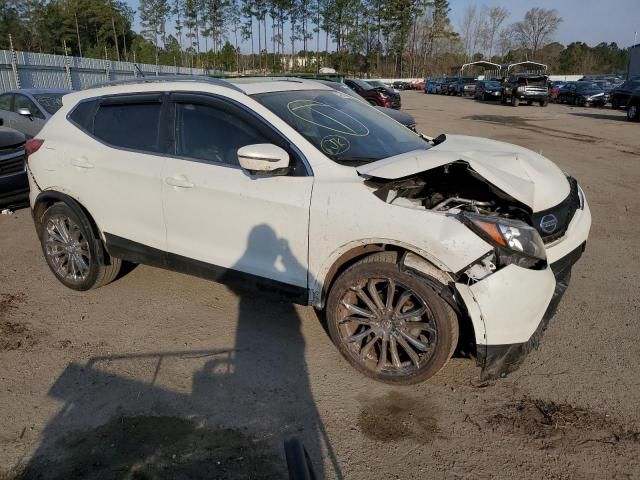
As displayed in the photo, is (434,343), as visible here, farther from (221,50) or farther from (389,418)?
(221,50)

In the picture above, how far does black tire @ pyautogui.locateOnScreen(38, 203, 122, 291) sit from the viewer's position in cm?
441

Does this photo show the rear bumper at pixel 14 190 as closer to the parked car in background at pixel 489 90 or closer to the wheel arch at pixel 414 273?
the wheel arch at pixel 414 273

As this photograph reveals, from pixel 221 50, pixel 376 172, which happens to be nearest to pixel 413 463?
pixel 376 172

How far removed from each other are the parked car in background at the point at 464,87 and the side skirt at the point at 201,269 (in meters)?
44.7

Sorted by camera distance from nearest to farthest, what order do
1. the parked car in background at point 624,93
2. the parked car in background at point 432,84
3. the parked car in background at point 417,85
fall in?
the parked car in background at point 624,93 < the parked car in background at point 432,84 < the parked car in background at point 417,85

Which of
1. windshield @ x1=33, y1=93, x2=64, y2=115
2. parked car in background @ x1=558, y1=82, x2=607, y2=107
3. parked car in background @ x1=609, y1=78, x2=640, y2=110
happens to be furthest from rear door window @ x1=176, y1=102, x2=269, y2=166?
parked car in background @ x1=558, y1=82, x2=607, y2=107

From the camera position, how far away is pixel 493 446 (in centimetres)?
271

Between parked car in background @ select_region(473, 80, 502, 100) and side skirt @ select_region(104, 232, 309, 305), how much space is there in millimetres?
35409

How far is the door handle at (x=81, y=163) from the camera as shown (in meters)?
4.26

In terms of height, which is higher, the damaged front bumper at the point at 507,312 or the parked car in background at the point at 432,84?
the damaged front bumper at the point at 507,312

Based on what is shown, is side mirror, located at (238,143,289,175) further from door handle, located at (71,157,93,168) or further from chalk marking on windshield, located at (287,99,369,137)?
door handle, located at (71,157,93,168)

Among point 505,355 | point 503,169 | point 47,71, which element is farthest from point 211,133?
point 47,71

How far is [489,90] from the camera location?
36188 millimetres

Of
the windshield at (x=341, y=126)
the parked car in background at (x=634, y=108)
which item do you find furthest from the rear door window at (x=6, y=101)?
the parked car in background at (x=634, y=108)
